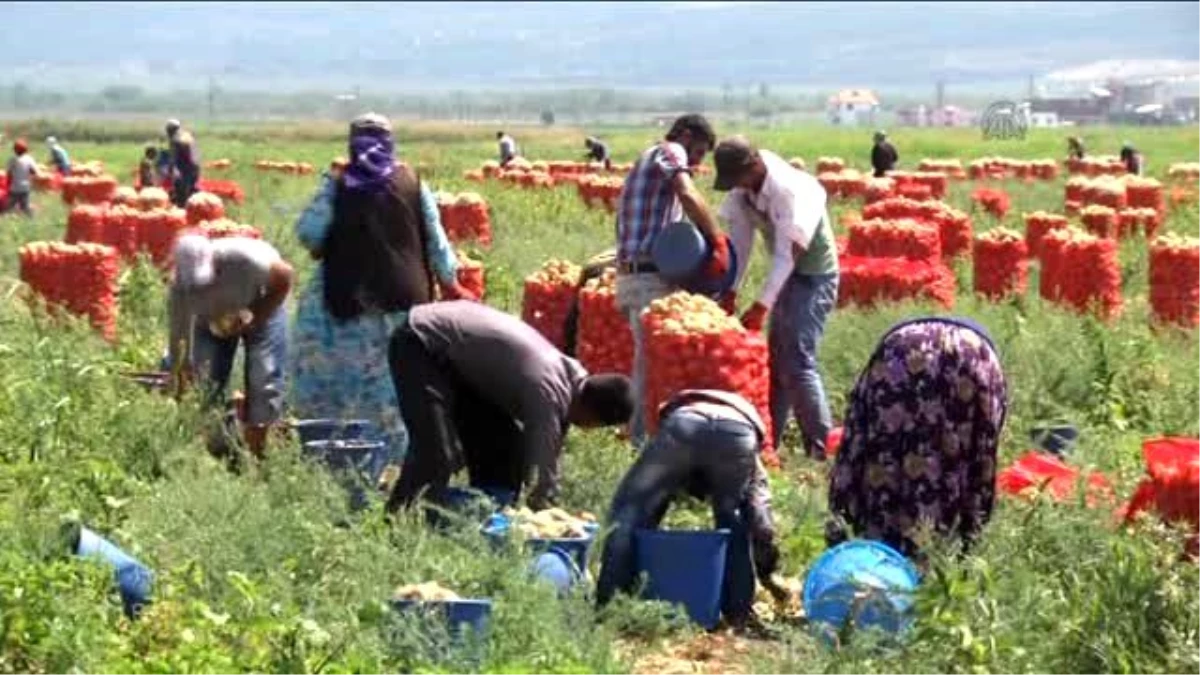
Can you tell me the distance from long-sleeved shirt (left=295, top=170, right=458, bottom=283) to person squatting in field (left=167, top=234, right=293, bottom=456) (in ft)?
0.55

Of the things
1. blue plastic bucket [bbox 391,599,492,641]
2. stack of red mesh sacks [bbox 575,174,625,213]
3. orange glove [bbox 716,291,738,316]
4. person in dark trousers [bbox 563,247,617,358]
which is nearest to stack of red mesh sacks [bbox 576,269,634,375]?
person in dark trousers [bbox 563,247,617,358]

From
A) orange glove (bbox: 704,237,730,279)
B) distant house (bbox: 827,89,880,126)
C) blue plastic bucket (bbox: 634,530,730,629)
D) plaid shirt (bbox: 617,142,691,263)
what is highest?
plaid shirt (bbox: 617,142,691,263)

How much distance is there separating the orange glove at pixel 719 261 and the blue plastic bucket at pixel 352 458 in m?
1.89

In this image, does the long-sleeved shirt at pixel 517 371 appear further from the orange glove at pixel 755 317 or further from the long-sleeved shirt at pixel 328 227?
the orange glove at pixel 755 317

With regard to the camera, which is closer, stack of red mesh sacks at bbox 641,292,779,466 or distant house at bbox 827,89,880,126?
stack of red mesh sacks at bbox 641,292,779,466

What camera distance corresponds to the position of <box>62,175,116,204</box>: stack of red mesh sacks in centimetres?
2822

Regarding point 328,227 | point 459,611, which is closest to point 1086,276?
point 328,227

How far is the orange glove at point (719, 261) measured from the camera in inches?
404

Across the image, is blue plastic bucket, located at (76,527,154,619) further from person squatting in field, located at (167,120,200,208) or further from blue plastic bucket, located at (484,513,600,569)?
person squatting in field, located at (167,120,200,208)

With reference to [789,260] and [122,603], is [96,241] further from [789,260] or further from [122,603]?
[122,603]

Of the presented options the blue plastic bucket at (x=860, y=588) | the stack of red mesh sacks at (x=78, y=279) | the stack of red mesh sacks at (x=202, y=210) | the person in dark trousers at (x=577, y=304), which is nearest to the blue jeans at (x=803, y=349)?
the person in dark trousers at (x=577, y=304)

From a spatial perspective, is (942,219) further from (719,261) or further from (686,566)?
(686,566)

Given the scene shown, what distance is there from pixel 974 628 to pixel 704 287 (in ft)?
13.8

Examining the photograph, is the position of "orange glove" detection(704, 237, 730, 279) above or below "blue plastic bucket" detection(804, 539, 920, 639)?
above
